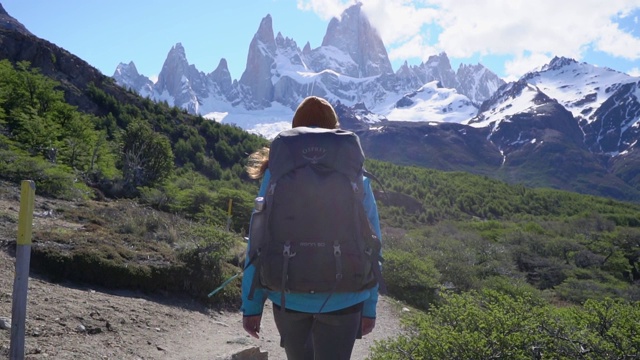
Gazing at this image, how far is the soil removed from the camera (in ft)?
13.5

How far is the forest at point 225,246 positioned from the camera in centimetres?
336

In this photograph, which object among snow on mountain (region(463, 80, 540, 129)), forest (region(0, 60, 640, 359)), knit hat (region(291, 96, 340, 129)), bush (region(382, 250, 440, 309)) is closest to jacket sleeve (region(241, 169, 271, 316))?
knit hat (region(291, 96, 340, 129))

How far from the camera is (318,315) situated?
2115 millimetres

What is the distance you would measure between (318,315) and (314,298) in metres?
0.08

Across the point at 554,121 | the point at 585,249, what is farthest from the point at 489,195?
the point at 554,121

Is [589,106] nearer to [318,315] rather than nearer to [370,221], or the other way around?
[370,221]

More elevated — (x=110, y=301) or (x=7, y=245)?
(x=7, y=245)

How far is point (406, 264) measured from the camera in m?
11.2

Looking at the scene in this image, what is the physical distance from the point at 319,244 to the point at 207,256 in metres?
5.47

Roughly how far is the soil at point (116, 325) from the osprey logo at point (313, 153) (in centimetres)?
288

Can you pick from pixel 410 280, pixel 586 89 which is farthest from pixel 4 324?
pixel 586 89

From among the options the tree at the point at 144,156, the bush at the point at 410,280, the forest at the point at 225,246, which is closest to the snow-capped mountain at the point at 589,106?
the forest at the point at 225,246

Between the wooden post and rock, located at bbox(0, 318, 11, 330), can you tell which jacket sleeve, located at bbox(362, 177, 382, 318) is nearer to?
the wooden post

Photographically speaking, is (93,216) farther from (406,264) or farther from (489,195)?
(489,195)
